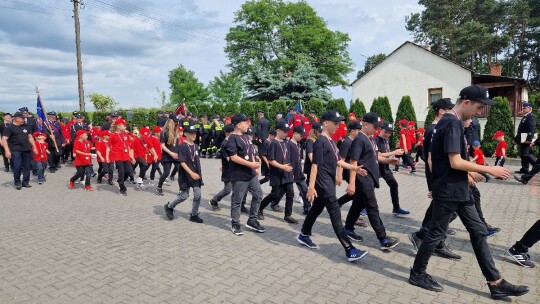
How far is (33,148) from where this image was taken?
11.1m

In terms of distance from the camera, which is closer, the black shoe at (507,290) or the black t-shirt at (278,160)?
the black shoe at (507,290)

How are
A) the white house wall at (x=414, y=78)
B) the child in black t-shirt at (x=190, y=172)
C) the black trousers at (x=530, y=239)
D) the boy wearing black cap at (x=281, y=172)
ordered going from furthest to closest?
the white house wall at (x=414, y=78), the boy wearing black cap at (x=281, y=172), the child in black t-shirt at (x=190, y=172), the black trousers at (x=530, y=239)

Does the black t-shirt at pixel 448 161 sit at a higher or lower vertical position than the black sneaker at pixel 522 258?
higher

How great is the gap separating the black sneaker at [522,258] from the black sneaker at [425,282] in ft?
4.47

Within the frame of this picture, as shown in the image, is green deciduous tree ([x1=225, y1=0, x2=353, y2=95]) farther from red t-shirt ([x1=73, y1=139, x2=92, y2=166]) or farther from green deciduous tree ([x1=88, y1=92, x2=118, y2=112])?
red t-shirt ([x1=73, y1=139, x2=92, y2=166])

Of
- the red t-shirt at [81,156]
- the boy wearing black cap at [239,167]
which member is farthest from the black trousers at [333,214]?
the red t-shirt at [81,156]

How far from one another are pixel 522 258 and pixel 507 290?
114 cm

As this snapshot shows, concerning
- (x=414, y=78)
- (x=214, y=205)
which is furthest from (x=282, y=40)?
(x=214, y=205)

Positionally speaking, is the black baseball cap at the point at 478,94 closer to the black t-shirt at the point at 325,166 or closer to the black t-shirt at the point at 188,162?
the black t-shirt at the point at 325,166

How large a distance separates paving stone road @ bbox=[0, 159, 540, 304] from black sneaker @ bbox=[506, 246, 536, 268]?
0.31 ft

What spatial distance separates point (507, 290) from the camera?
149 inches

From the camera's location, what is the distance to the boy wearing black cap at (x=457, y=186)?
3.75 metres

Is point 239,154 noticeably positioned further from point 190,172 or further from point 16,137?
point 16,137

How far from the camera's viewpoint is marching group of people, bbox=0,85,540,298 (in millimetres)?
3857
